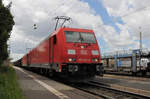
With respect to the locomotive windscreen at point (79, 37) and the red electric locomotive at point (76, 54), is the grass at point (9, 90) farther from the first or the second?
the locomotive windscreen at point (79, 37)

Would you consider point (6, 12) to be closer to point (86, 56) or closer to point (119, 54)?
point (86, 56)

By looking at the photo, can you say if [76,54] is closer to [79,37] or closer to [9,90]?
[79,37]

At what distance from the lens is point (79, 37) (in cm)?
1230

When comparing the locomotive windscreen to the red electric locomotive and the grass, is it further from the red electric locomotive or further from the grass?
the grass

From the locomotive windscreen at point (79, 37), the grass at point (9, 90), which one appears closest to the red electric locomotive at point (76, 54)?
the locomotive windscreen at point (79, 37)

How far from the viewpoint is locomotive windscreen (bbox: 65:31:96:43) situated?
1202cm

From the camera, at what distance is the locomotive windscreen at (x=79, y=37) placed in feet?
39.4

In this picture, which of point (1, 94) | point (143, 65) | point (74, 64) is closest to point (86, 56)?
point (74, 64)

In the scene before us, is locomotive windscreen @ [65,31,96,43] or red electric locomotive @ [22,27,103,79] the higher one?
locomotive windscreen @ [65,31,96,43]

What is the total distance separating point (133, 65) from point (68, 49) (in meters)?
14.1

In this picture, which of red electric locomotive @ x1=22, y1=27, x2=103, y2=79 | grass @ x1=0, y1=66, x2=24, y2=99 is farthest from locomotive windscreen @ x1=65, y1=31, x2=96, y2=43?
grass @ x1=0, y1=66, x2=24, y2=99

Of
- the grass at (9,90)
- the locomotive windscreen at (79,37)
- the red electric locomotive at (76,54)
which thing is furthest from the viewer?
the locomotive windscreen at (79,37)

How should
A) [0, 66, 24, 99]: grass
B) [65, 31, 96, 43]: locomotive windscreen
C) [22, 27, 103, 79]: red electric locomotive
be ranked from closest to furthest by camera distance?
[0, 66, 24, 99]: grass → [22, 27, 103, 79]: red electric locomotive → [65, 31, 96, 43]: locomotive windscreen

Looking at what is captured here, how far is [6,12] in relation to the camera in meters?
8.66
